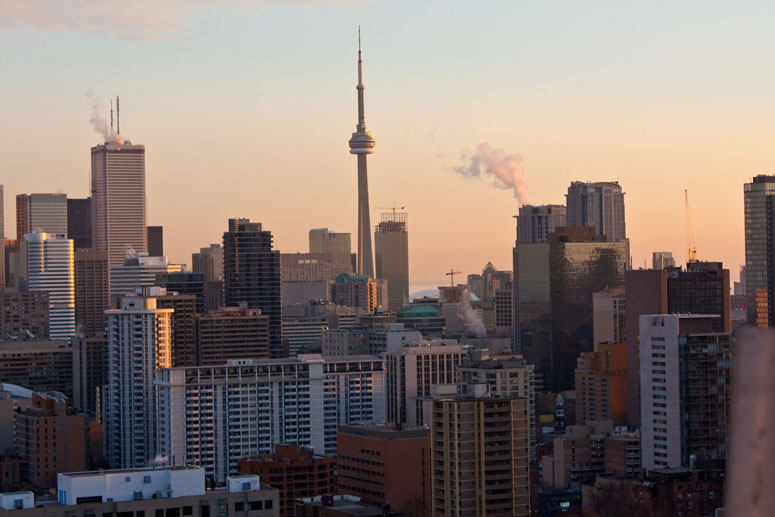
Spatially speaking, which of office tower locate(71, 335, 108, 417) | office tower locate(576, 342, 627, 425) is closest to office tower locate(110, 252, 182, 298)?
office tower locate(71, 335, 108, 417)

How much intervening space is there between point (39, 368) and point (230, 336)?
404 inches

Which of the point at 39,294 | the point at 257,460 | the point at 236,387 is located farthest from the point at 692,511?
the point at 39,294

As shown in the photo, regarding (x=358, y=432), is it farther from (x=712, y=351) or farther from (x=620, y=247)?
(x=620, y=247)

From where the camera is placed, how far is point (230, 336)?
69750 millimetres

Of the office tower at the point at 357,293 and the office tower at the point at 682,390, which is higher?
the office tower at the point at 357,293

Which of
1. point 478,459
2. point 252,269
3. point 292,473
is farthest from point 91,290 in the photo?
point 478,459

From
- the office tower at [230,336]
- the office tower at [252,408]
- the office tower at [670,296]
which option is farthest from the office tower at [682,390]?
the office tower at [230,336]

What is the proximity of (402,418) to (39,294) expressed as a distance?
44496 mm

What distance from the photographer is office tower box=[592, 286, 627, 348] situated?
76812 mm

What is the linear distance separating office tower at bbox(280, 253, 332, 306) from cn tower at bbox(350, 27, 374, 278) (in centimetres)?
383

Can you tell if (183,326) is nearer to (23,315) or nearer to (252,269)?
(252,269)

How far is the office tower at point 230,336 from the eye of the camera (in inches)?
2689

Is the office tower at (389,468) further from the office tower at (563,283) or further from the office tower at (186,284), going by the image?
the office tower at (186,284)

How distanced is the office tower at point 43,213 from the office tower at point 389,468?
299 feet
